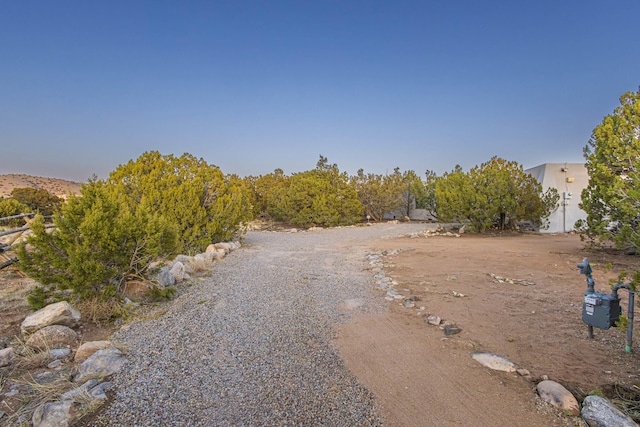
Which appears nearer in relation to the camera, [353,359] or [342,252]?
[353,359]

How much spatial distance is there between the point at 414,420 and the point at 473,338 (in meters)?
1.71

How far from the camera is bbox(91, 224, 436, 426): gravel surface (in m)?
2.31

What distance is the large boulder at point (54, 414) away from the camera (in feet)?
7.05

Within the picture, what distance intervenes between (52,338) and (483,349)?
4632 mm

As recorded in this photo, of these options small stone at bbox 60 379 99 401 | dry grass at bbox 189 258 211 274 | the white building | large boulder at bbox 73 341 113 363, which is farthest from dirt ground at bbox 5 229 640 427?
the white building

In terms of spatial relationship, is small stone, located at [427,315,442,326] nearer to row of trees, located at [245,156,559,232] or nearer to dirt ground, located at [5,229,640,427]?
dirt ground, located at [5,229,640,427]

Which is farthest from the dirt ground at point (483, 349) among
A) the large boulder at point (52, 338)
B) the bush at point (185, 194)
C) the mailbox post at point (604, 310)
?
the bush at point (185, 194)

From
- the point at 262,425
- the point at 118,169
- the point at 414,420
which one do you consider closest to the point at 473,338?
the point at 414,420

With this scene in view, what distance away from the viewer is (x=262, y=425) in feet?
7.15

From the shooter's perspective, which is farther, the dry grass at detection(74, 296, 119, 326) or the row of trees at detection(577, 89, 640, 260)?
the row of trees at detection(577, 89, 640, 260)

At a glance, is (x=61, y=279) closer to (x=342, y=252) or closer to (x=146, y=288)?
(x=146, y=288)

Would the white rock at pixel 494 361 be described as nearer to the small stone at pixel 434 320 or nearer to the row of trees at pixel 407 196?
the small stone at pixel 434 320

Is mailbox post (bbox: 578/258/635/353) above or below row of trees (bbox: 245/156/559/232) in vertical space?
below

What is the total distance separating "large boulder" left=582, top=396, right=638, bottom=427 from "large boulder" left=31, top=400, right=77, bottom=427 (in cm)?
358
